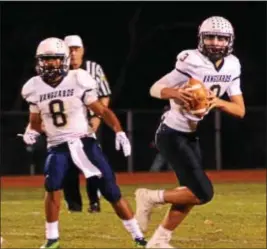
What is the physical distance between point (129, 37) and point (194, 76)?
16208mm

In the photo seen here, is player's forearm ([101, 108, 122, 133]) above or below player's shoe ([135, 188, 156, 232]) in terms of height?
above

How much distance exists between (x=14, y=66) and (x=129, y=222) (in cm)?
1528

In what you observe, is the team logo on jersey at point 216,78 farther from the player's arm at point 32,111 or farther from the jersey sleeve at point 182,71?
the player's arm at point 32,111

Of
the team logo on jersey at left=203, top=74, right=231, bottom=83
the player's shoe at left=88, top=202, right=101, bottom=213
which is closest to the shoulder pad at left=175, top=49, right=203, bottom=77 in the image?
the team logo on jersey at left=203, top=74, right=231, bottom=83

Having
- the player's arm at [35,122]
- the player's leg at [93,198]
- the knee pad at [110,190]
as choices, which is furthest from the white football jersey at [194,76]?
the player's leg at [93,198]

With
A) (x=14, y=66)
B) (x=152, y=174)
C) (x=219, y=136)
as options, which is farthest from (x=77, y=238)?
(x=14, y=66)

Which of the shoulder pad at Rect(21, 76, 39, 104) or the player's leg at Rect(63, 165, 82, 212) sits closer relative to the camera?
the shoulder pad at Rect(21, 76, 39, 104)

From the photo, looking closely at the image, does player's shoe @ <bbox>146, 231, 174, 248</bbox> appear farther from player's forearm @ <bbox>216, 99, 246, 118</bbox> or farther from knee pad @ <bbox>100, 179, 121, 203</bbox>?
player's forearm @ <bbox>216, 99, 246, 118</bbox>

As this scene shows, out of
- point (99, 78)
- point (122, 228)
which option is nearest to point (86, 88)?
point (122, 228)

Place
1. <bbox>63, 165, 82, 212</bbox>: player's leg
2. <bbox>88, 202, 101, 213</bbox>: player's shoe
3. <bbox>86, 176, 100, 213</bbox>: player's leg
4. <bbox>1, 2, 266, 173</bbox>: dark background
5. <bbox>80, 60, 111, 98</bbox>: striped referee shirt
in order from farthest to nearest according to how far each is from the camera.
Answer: <bbox>1, 2, 266, 173</bbox>: dark background → <bbox>88, 202, 101, 213</bbox>: player's shoe → <bbox>80, 60, 111, 98</bbox>: striped referee shirt → <bbox>86, 176, 100, 213</bbox>: player's leg → <bbox>63, 165, 82, 212</bbox>: player's leg

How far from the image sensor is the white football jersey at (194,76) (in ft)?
19.2

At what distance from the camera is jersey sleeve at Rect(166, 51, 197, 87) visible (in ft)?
19.2

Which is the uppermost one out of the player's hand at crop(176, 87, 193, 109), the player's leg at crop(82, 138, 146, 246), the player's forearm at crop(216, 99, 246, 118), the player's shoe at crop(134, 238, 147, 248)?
the player's hand at crop(176, 87, 193, 109)

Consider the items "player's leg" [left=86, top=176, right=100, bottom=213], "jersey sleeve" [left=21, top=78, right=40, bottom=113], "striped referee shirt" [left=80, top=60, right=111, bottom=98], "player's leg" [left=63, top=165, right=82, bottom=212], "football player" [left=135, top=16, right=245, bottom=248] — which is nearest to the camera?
"football player" [left=135, top=16, right=245, bottom=248]
